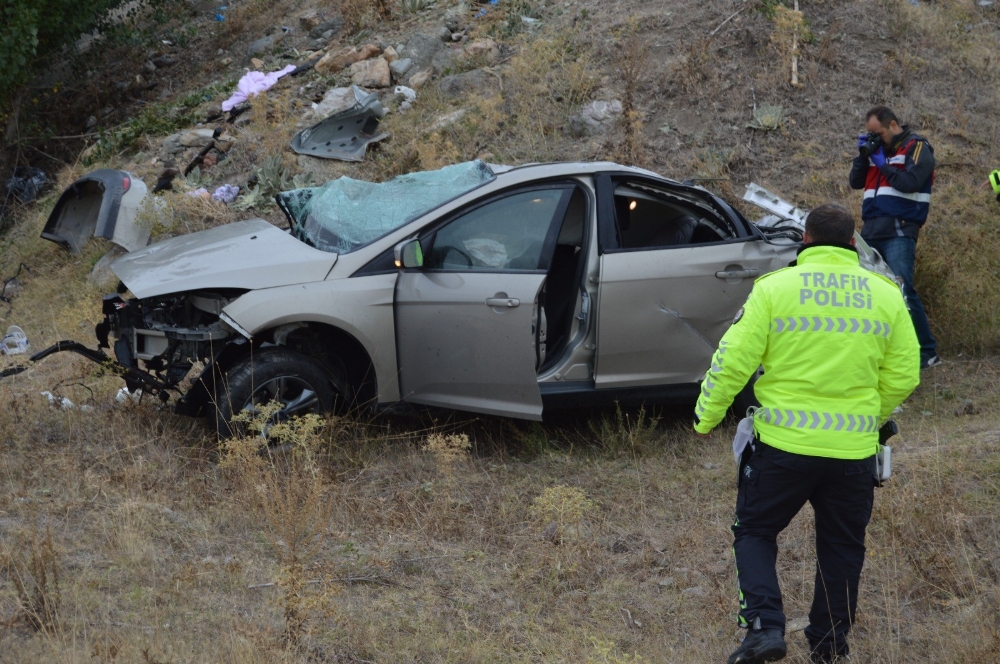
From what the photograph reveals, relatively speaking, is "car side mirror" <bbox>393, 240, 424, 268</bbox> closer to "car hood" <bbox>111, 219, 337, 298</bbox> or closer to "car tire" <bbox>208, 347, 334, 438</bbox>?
"car hood" <bbox>111, 219, 337, 298</bbox>

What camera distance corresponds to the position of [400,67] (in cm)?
1198

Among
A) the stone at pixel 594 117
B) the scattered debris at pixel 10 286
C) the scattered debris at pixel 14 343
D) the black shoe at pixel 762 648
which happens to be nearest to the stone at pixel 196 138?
the scattered debris at pixel 10 286

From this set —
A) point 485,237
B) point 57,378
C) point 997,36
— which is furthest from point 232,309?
point 997,36

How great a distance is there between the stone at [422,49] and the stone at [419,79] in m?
0.28

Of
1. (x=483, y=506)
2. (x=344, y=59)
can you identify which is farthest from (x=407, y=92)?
(x=483, y=506)

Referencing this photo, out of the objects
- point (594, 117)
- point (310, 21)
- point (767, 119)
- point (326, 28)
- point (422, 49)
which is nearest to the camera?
point (767, 119)

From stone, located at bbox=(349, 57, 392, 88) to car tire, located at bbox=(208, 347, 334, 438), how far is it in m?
7.08

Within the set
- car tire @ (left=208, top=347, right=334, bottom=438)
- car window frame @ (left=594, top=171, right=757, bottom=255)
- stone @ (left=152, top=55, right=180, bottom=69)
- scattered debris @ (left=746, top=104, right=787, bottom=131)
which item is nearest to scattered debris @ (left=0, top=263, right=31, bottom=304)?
car tire @ (left=208, top=347, right=334, bottom=438)

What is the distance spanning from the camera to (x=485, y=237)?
568 cm

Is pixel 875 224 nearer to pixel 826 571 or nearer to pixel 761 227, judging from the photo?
pixel 761 227

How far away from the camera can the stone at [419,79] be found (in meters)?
11.7

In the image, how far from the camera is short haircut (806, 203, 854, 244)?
3525mm

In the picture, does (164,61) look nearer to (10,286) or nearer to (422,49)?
(422,49)

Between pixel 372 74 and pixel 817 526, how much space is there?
30.9ft
